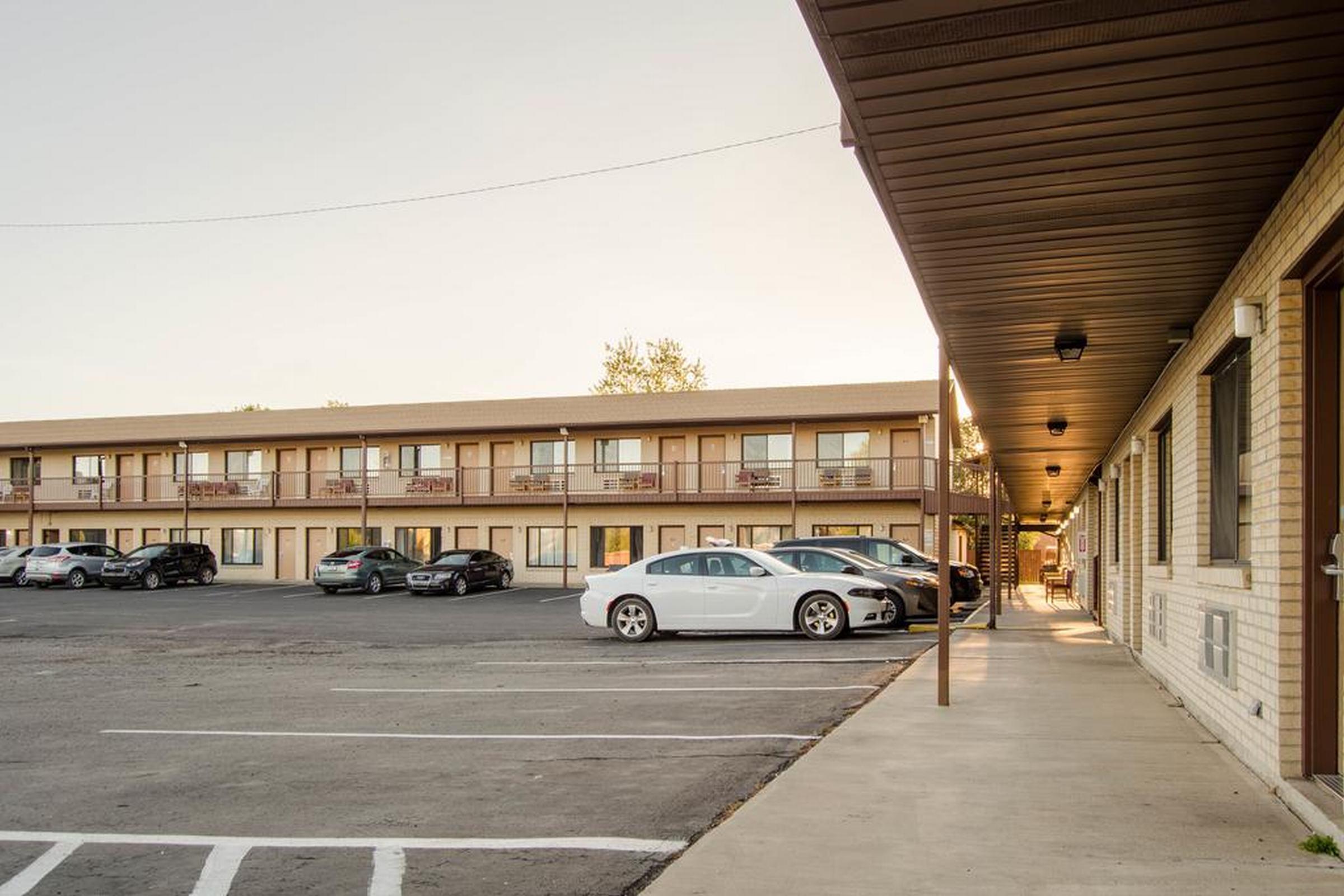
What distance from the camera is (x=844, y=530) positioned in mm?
39031

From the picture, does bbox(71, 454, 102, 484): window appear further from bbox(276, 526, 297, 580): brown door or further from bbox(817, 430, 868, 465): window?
bbox(817, 430, 868, 465): window

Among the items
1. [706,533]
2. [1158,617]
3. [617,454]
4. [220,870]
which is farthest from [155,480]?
[220,870]

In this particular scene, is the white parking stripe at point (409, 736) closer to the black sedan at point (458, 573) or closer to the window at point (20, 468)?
the black sedan at point (458, 573)

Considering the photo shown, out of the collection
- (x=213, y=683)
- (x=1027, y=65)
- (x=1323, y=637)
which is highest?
(x=1027, y=65)

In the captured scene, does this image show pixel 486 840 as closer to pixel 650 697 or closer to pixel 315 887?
pixel 315 887

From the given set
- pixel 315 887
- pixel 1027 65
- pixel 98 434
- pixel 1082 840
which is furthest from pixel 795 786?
pixel 98 434

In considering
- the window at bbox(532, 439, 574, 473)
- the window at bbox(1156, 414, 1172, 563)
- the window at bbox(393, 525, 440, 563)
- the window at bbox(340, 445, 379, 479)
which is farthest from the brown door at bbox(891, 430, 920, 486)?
the window at bbox(1156, 414, 1172, 563)

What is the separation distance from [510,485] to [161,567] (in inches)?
452

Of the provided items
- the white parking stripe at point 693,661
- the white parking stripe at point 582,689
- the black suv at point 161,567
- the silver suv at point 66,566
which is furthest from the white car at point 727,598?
the silver suv at point 66,566

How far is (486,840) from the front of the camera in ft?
19.5

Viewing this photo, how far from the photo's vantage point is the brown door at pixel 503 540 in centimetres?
4306

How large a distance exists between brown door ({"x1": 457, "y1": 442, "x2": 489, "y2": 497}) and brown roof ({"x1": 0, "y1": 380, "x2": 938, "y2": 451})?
4.17 ft

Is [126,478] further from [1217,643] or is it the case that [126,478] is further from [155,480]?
[1217,643]

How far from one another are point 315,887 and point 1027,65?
14.3 feet
